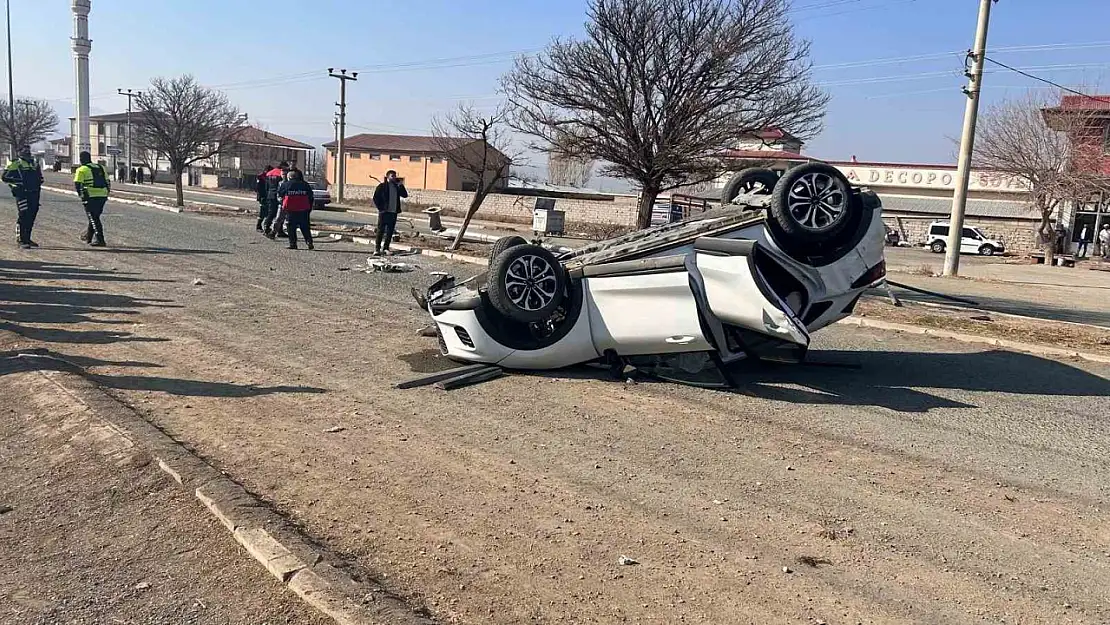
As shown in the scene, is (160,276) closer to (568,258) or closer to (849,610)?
(568,258)

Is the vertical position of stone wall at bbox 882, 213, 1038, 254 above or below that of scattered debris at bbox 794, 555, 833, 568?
above

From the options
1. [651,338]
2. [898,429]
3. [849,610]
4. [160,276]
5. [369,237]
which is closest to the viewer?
[849,610]

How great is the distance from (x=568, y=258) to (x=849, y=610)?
4.60 m

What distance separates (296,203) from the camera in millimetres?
16234

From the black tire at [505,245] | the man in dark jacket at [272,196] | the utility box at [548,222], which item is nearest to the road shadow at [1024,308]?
the black tire at [505,245]

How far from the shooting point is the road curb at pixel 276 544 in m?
3.02

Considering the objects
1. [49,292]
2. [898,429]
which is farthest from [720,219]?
[49,292]

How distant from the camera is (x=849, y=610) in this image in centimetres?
316

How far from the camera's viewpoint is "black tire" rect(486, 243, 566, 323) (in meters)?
6.50

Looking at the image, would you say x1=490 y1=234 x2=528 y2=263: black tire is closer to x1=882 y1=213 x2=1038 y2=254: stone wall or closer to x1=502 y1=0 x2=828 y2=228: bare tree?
x1=502 y1=0 x2=828 y2=228: bare tree

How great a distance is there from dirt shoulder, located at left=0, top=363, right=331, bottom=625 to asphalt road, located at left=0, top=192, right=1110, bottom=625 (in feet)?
1.34

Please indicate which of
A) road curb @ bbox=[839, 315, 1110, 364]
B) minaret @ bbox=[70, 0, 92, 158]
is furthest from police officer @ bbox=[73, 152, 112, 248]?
minaret @ bbox=[70, 0, 92, 158]

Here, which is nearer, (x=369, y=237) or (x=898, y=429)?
(x=898, y=429)

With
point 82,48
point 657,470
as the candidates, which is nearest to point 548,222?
point 657,470
